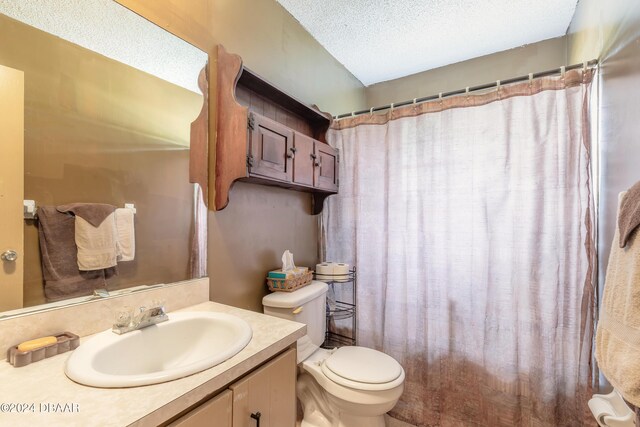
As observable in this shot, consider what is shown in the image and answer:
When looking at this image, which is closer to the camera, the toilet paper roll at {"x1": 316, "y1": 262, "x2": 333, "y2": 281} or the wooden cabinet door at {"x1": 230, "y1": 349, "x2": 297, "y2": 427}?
the wooden cabinet door at {"x1": 230, "y1": 349, "x2": 297, "y2": 427}

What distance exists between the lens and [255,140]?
128 cm

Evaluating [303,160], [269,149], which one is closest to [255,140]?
[269,149]

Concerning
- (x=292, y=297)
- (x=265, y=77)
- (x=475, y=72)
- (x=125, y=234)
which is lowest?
(x=292, y=297)

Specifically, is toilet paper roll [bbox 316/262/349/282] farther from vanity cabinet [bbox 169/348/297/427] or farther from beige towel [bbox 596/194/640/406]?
beige towel [bbox 596/194/640/406]

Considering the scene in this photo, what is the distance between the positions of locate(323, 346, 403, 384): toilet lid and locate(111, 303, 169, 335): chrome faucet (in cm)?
86

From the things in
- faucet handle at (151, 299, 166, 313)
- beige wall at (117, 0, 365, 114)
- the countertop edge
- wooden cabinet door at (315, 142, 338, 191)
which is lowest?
the countertop edge

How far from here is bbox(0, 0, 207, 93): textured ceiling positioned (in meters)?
0.85

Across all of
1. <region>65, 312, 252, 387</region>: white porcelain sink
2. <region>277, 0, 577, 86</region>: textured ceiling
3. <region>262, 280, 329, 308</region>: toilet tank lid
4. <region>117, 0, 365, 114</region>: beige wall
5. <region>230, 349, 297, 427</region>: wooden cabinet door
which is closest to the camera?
<region>65, 312, 252, 387</region>: white porcelain sink

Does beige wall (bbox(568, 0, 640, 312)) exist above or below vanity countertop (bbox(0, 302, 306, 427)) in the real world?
above

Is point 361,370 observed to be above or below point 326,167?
A: below

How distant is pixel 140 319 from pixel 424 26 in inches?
88.7

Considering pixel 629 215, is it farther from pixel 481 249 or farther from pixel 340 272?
pixel 340 272

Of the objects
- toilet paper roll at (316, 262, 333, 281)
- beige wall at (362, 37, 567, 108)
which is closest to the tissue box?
toilet paper roll at (316, 262, 333, 281)

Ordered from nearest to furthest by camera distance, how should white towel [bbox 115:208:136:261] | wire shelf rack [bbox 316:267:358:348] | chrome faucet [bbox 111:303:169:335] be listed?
chrome faucet [bbox 111:303:169:335] < white towel [bbox 115:208:136:261] < wire shelf rack [bbox 316:267:358:348]
